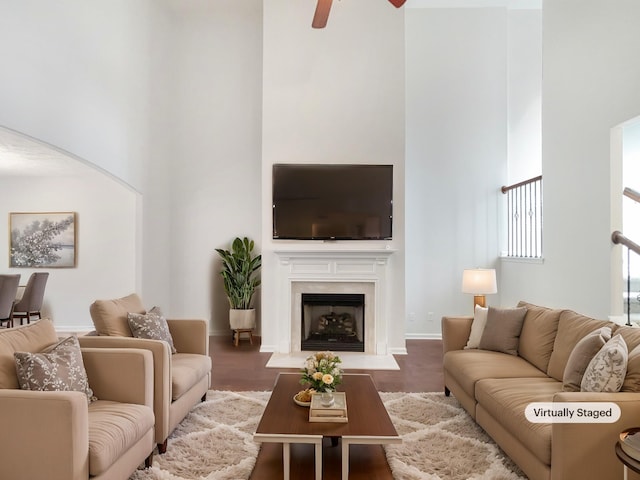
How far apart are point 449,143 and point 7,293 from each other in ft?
21.7

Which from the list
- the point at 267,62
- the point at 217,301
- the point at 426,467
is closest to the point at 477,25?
the point at 267,62

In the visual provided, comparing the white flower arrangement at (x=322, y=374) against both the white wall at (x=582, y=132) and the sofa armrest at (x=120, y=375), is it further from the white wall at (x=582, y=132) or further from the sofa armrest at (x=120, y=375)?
the white wall at (x=582, y=132)

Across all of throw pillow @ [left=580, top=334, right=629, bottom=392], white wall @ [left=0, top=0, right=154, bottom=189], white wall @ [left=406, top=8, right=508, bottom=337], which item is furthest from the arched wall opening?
throw pillow @ [left=580, top=334, right=629, bottom=392]

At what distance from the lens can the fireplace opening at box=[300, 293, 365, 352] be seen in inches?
223

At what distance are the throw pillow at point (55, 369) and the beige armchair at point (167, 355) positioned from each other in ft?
1.34

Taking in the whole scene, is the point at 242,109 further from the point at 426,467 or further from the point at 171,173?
the point at 426,467

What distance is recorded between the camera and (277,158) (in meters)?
5.69

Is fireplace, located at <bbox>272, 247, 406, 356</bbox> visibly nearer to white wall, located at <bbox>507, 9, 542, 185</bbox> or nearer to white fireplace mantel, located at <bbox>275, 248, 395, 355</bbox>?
white fireplace mantel, located at <bbox>275, 248, 395, 355</bbox>

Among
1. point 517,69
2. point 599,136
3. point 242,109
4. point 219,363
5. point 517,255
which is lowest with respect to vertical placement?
point 219,363

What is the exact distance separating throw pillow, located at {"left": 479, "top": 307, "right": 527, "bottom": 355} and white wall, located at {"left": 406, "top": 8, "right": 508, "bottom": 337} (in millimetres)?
2596

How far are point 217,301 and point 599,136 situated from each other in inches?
205

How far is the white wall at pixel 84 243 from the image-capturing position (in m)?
7.22

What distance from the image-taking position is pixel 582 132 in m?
4.28

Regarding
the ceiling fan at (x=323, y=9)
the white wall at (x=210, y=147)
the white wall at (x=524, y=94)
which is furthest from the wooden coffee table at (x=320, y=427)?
the white wall at (x=524, y=94)
